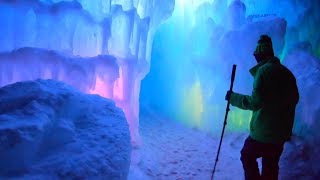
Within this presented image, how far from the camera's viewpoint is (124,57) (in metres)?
8.77

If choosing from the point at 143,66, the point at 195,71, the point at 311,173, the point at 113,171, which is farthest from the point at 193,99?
the point at 113,171

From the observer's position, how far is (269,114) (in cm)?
441

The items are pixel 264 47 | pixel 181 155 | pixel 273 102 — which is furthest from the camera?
pixel 181 155

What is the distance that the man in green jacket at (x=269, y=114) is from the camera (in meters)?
4.39

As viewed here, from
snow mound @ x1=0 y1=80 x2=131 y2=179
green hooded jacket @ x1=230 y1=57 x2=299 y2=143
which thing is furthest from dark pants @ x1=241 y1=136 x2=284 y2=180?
snow mound @ x1=0 y1=80 x2=131 y2=179

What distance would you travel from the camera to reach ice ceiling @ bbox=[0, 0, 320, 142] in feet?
22.4

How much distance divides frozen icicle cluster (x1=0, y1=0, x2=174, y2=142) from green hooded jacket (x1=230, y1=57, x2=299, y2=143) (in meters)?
4.24

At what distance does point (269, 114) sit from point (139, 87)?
234 inches

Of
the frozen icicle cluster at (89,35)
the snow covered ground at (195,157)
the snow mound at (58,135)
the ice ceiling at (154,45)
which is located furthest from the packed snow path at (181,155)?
the snow mound at (58,135)

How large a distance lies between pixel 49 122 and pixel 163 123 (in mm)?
9743

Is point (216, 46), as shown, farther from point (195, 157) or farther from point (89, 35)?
point (89, 35)

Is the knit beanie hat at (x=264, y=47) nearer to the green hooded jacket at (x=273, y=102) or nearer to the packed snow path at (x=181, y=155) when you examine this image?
the green hooded jacket at (x=273, y=102)

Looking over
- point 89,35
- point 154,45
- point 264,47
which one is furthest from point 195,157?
point 154,45

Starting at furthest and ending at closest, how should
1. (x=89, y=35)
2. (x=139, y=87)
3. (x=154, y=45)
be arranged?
1. (x=154, y=45)
2. (x=139, y=87)
3. (x=89, y=35)
